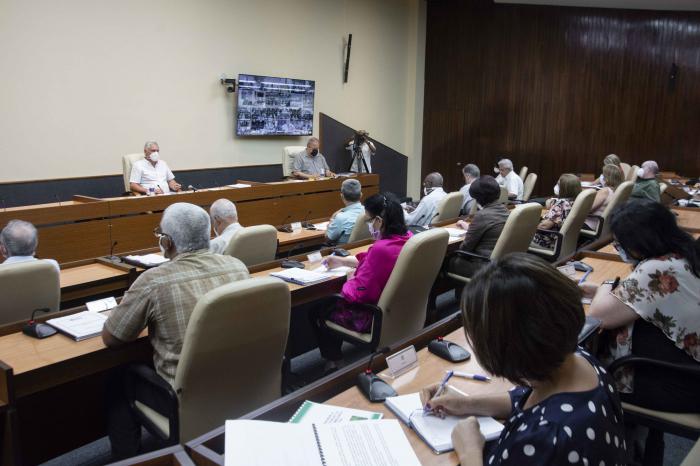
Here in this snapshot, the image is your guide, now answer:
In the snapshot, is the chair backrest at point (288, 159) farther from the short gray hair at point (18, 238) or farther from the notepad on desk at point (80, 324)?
the notepad on desk at point (80, 324)

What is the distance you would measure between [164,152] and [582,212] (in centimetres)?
534

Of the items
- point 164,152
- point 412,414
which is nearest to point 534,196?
point 164,152

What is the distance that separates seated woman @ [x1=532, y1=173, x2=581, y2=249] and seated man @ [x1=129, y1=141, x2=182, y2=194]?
4.03 metres

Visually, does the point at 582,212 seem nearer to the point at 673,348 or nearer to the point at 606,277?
the point at 606,277

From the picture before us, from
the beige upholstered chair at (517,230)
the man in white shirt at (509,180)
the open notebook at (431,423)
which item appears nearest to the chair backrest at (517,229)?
the beige upholstered chair at (517,230)

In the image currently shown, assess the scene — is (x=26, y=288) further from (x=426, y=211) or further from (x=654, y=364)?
(x=426, y=211)

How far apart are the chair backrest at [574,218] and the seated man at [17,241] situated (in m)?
3.90

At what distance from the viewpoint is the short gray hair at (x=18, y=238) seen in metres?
2.79

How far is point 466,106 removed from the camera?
37.3 ft

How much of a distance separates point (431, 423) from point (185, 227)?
4.19 feet

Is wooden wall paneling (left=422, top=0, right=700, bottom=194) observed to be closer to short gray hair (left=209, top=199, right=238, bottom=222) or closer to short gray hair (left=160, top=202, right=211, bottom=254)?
short gray hair (left=209, top=199, right=238, bottom=222)

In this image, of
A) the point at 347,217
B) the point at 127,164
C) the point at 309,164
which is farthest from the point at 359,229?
the point at 309,164

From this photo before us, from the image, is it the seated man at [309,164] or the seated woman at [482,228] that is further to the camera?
the seated man at [309,164]

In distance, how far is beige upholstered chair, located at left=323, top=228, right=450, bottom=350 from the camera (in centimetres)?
275
